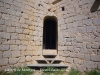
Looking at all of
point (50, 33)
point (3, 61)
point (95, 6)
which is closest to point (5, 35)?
point (3, 61)

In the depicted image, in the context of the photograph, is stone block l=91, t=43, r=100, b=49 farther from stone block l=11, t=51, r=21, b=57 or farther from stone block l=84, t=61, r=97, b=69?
stone block l=11, t=51, r=21, b=57

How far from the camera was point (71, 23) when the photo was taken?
5145 mm

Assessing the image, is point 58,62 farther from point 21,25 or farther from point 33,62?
point 21,25

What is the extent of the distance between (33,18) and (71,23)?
1.76 m

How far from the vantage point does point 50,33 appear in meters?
6.27

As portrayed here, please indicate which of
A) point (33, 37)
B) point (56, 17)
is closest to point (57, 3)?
point (56, 17)

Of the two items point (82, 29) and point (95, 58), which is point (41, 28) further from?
point (95, 58)

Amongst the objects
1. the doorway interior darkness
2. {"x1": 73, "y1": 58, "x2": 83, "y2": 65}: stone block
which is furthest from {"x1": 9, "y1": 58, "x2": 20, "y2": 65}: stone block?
{"x1": 73, "y1": 58, "x2": 83, "y2": 65}: stone block

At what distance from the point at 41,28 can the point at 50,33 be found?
30.2 inches

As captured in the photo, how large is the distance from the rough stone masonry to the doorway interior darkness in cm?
52

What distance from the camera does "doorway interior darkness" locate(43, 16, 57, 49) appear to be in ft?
20.2

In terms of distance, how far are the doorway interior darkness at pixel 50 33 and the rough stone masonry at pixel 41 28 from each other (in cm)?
52

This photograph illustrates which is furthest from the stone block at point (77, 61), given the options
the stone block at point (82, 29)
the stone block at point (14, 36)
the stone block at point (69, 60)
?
the stone block at point (14, 36)

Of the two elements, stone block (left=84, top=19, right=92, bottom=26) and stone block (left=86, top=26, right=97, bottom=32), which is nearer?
stone block (left=86, top=26, right=97, bottom=32)
